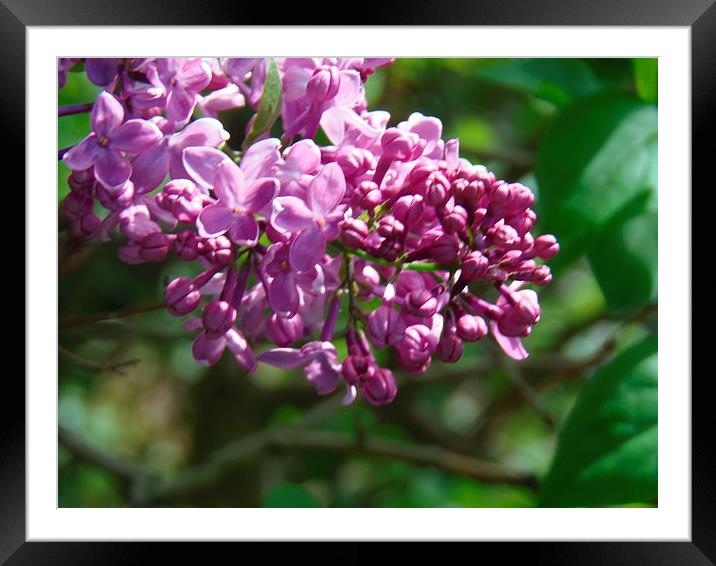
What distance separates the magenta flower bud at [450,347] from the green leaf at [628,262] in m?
0.58

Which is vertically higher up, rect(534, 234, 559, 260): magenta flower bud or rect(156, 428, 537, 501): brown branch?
rect(534, 234, 559, 260): magenta flower bud

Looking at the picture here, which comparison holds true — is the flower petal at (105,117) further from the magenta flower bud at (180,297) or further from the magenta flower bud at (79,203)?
the magenta flower bud at (180,297)

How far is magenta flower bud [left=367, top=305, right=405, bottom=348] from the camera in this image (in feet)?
3.72

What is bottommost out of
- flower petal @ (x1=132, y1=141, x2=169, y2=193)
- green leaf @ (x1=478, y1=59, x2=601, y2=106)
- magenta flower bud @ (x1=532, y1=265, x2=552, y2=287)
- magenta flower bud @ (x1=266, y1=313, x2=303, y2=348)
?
magenta flower bud @ (x1=266, y1=313, x2=303, y2=348)

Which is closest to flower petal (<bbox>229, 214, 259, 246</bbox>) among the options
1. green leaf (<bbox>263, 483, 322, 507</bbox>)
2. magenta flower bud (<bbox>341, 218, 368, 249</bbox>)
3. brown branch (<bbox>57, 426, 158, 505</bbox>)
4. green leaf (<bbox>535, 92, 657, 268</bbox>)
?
magenta flower bud (<bbox>341, 218, 368, 249</bbox>)

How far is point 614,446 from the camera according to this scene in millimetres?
1507

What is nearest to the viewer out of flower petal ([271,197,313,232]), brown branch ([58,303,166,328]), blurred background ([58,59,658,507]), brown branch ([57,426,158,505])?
flower petal ([271,197,313,232])

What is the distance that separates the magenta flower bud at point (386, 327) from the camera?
1.13 m

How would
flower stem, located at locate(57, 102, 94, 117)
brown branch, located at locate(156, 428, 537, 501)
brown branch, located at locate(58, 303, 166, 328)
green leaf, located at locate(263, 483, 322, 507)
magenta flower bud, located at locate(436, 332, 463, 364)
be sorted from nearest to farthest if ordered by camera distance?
magenta flower bud, located at locate(436, 332, 463, 364) → flower stem, located at locate(57, 102, 94, 117) → brown branch, located at locate(58, 303, 166, 328) → green leaf, located at locate(263, 483, 322, 507) → brown branch, located at locate(156, 428, 537, 501)

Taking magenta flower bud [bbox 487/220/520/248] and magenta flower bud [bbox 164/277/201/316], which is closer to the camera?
magenta flower bud [bbox 487/220/520/248]

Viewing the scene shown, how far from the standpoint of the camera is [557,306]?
2506mm

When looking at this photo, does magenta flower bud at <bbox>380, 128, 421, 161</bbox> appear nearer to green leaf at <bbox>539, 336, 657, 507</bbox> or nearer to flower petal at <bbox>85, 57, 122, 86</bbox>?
flower petal at <bbox>85, 57, 122, 86</bbox>

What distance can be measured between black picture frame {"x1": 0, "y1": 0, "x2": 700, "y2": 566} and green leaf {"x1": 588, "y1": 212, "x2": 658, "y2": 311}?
0.18 m

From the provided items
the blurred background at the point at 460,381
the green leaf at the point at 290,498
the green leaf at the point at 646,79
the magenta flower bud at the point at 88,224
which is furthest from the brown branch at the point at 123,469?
the green leaf at the point at 646,79
